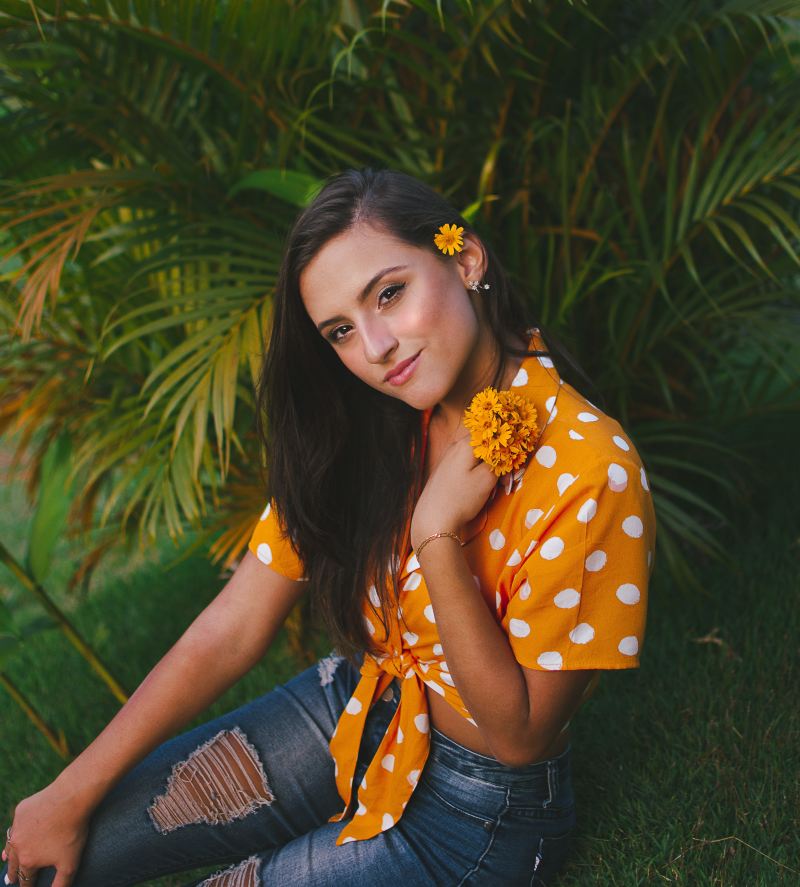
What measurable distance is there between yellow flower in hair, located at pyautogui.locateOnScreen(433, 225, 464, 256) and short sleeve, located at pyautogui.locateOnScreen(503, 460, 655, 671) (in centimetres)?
35

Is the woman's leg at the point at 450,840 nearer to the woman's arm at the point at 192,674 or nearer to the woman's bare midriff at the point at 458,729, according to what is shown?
the woman's bare midriff at the point at 458,729

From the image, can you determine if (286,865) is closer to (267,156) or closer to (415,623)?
(415,623)

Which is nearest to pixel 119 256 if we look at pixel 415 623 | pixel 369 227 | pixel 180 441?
pixel 180 441

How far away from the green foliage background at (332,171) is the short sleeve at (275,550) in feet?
1.42

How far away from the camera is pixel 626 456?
3.59 feet

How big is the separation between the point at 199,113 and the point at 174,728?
62.2 inches

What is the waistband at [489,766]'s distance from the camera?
1.25m

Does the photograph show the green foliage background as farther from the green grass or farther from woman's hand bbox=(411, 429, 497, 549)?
woman's hand bbox=(411, 429, 497, 549)

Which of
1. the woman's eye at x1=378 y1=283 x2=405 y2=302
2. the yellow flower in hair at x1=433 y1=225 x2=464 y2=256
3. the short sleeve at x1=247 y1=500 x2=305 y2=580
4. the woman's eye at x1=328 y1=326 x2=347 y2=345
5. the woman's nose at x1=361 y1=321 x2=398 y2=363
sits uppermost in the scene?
the yellow flower in hair at x1=433 y1=225 x2=464 y2=256

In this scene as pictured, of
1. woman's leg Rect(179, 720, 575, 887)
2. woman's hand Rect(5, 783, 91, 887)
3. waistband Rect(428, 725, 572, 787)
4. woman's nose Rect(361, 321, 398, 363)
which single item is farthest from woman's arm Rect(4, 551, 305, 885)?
woman's nose Rect(361, 321, 398, 363)

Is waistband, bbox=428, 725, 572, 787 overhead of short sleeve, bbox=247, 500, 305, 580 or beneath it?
beneath

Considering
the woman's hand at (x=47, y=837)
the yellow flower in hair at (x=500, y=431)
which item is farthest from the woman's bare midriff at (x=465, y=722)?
the woman's hand at (x=47, y=837)

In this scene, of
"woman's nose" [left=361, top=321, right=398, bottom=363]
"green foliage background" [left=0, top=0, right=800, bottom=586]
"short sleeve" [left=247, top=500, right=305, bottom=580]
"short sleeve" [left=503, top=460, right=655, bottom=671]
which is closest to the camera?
"short sleeve" [left=503, top=460, right=655, bottom=671]

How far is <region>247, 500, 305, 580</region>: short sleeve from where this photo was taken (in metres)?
1.45
